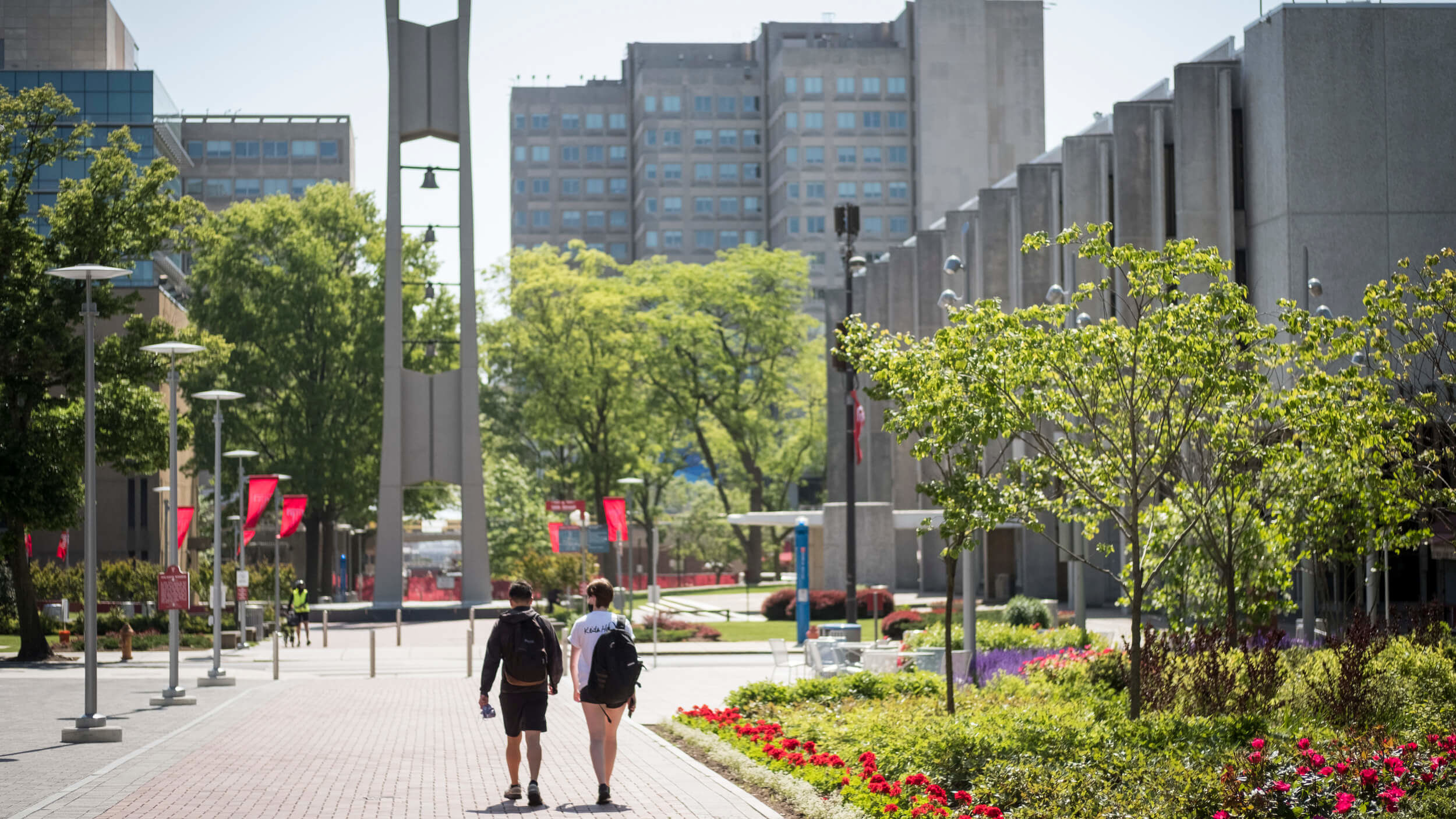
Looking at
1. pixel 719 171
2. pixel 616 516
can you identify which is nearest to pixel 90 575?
pixel 616 516

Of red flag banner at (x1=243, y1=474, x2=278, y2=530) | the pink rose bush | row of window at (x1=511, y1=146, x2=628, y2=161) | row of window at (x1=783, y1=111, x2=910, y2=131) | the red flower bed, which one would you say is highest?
row of window at (x1=511, y1=146, x2=628, y2=161)

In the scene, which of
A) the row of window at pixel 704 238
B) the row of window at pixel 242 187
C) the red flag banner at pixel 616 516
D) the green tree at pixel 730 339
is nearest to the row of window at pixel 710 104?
the row of window at pixel 704 238

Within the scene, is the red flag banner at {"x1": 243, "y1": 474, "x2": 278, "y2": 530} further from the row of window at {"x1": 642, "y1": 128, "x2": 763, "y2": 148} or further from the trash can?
the row of window at {"x1": 642, "y1": 128, "x2": 763, "y2": 148}

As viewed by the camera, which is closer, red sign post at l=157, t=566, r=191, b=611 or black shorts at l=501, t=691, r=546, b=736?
black shorts at l=501, t=691, r=546, b=736

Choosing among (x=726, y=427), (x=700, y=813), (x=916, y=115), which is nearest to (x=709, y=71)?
(x=916, y=115)

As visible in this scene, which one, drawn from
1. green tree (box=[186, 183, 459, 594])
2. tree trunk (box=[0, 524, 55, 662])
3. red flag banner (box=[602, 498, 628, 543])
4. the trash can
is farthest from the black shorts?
green tree (box=[186, 183, 459, 594])

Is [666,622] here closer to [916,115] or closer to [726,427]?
[726,427]

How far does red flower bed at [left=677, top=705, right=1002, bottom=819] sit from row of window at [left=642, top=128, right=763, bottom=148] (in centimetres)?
12289

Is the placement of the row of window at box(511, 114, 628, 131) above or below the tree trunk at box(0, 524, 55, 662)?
above

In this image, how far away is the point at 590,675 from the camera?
12.2 m

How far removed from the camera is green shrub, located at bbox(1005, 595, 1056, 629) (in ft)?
107

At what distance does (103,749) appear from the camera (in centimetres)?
1623

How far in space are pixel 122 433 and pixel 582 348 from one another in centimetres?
3695

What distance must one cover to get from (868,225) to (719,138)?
56.2 ft
